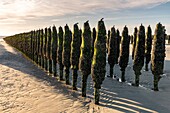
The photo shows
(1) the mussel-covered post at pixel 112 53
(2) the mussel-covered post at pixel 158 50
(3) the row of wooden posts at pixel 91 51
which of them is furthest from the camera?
(1) the mussel-covered post at pixel 112 53

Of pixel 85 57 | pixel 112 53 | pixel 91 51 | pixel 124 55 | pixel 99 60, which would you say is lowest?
pixel 124 55

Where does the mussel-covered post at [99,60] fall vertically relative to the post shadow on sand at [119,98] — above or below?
above

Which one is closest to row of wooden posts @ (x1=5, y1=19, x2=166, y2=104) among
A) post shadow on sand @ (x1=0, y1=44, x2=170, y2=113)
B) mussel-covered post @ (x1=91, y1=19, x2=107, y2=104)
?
mussel-covered post @ (x1=91, y1=19, x2=107, y2=104)

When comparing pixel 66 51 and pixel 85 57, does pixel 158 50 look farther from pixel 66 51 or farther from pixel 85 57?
pixel 66 51

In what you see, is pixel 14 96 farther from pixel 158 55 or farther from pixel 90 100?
pixel 158 55

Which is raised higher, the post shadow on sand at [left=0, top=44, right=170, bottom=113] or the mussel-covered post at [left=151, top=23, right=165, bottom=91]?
the mussel-covered post at [left=151, top=23, right=165, bottom=91]

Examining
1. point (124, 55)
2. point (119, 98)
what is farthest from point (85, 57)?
point (124, 55)

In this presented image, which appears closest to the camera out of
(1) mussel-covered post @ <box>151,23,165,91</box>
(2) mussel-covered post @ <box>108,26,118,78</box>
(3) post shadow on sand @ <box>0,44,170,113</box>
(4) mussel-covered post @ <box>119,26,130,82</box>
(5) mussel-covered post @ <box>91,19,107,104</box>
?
(3) post shadow on sand @ <box>0,44,170,113</box>

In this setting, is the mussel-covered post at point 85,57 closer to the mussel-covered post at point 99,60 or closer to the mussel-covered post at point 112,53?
the mussel-covered post at point 99,60

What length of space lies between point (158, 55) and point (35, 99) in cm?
1635

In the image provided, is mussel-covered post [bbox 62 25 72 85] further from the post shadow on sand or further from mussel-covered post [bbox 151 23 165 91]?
mussel-covered post [bbox 151 23 165 91]

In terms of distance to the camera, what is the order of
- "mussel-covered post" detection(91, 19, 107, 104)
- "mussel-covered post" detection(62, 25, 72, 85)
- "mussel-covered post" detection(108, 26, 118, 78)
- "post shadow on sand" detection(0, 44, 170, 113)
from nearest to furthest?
"post shadow on sand" detection(0, 44, 170, 113) → "mussel-covered post" detection(91, 19, 107, 104) → "mussel-covered post" detection(62, 25, 72, 85) → "mussel-covered post" detection(108, 26, 118, 78)

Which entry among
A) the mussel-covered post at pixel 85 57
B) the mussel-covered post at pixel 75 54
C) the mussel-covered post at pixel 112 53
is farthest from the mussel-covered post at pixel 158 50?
the mussel-covered post at pixel 75 54

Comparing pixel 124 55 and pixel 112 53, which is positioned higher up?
pixel 112 53
